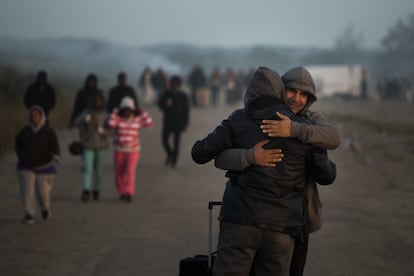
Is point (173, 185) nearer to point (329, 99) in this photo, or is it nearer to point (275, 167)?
point (275, 167)

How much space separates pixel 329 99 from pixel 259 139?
195 ft

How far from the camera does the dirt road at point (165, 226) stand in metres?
8.48

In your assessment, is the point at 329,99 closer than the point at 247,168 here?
No

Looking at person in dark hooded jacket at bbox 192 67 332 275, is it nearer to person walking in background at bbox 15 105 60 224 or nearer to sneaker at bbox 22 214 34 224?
person walking in background at bbox 15 105 60 224

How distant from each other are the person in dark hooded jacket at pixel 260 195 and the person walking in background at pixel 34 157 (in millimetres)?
5595

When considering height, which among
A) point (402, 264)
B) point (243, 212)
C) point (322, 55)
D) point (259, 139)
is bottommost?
point (402, 264)

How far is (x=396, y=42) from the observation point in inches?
5689

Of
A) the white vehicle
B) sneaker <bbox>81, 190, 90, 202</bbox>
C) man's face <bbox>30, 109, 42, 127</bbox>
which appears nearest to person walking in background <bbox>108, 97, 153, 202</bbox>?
sneaker <bbox>81, 190, 90, 202</bbox>

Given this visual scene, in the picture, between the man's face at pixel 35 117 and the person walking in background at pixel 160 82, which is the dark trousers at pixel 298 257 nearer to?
the man's face at pixel 35 117

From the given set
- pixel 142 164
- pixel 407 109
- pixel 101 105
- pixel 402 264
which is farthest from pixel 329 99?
pixel 402 264

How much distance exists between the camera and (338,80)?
6600cm

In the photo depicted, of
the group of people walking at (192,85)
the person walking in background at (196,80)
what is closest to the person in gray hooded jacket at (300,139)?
the group of people walking at (192,85)

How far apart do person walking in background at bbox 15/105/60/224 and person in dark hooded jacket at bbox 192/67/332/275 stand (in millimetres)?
5595

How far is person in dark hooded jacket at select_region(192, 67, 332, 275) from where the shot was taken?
526 cm
